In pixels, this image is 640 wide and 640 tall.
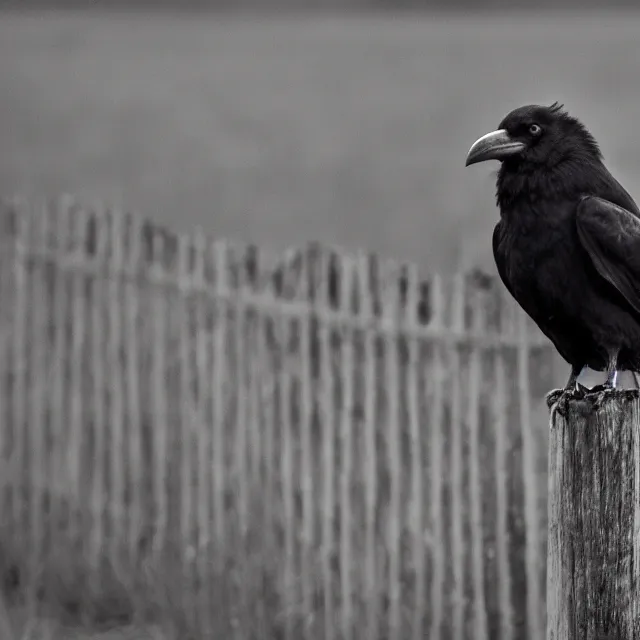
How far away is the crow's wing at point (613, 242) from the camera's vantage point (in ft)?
12.1

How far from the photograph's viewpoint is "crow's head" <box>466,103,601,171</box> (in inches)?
156

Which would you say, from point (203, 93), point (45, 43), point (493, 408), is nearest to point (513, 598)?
point (493, 408)

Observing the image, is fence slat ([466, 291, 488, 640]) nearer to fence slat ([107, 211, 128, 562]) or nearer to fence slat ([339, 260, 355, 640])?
fence slat ([339, 260, 355, 640])

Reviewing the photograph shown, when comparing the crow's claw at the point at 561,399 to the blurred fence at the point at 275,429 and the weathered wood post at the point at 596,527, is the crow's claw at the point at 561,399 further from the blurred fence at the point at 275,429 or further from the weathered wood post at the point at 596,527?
the blurred fence at the point at 275,429

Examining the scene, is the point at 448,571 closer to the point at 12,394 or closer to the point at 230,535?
the point at 230,535

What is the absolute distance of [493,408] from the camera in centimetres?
536

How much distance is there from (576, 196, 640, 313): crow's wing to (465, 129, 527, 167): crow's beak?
33 cm

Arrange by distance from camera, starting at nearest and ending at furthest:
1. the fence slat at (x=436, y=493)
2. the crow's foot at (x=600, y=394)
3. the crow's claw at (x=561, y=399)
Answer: the crow's foot at (x=600, y=394) → the crow's claw at (x=561, y=399) → the fence slat at (x=436, y=493)

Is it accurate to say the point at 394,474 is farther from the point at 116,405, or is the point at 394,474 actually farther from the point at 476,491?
the point at 116,405

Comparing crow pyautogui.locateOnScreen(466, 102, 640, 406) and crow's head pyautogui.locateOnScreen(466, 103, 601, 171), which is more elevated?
crow's head pyautogui.locateOnScreen(466, 103, 601, 171)

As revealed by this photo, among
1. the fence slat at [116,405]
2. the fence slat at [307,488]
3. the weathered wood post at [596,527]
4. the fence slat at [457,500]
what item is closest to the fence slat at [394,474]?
the fence slat at [457,500]

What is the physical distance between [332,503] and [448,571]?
2.15 feet

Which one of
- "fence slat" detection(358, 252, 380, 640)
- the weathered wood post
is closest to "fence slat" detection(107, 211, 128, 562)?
"fence slat" detection(358, 252, 380, 640)

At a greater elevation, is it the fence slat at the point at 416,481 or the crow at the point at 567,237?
the crow at the point at 567,237
